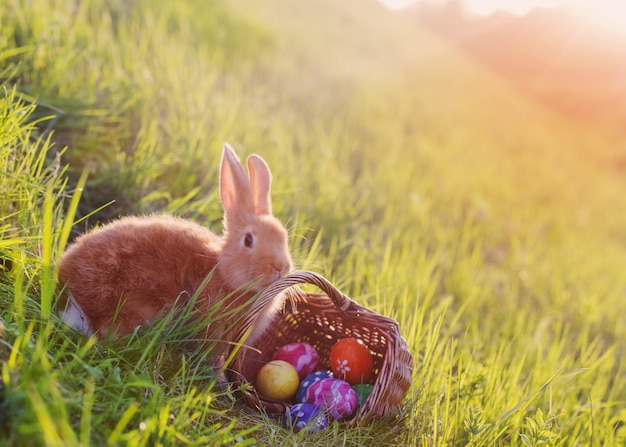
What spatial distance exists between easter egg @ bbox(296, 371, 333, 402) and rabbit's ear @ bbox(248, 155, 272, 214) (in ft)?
2.58

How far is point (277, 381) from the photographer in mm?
2600

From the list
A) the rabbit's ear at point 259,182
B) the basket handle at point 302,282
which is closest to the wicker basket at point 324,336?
the basket handle at point 302,282

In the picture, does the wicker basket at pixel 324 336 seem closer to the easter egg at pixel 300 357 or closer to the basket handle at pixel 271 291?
the basket handle at pixel 271 291

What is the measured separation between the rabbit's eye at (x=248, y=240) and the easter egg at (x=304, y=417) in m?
0.71

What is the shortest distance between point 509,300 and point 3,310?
10.6 feet

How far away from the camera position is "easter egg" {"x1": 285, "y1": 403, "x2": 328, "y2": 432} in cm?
223

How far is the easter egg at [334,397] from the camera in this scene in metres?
2.42

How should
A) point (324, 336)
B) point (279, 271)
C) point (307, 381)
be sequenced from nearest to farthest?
point (279, 271) → point (307, 381) → point (324, 336)

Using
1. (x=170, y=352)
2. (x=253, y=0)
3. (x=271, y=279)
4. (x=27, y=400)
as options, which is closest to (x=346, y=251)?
(x=271, y=279)

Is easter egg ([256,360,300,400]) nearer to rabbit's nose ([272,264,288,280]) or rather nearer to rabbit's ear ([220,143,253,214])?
rabbit's nose ([272,264,288,280])

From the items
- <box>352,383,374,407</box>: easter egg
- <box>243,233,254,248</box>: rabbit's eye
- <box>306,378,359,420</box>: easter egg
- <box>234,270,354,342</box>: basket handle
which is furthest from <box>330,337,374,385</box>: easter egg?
<box>243,233,254,248</box>: rabbit's eye

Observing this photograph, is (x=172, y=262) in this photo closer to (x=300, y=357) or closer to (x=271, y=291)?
(x=271, y=291)

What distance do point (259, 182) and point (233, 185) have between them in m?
0.14

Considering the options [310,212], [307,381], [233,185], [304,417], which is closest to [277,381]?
[307,381]
